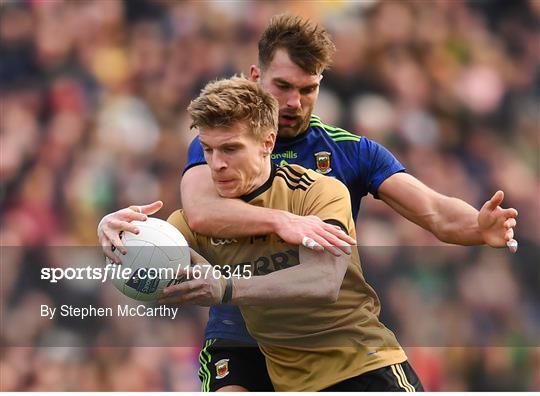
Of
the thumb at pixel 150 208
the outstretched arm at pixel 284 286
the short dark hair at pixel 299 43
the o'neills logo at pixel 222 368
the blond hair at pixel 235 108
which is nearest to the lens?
the outstretched arm at pixel 284 286

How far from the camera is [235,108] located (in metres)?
3.63

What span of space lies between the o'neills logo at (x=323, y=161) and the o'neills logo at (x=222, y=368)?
3.14 feet

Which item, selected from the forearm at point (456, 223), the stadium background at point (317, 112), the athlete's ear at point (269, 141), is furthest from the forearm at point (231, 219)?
the stadium background at point (317, 112)

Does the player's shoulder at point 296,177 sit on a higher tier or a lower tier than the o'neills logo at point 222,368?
higher

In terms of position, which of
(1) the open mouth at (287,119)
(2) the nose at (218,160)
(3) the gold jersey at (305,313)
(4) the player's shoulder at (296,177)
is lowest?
(3) the gold jersey at (305,313)

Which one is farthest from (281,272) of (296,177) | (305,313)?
(296,177)

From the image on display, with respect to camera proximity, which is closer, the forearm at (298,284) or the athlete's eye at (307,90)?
the forearm at (298,284)

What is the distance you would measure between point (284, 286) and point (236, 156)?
0.54 m

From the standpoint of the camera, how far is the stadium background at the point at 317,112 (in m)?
6.18

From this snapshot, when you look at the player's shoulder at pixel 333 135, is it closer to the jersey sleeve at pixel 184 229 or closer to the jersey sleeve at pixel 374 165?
the jersey sleeve at pixel 374 165

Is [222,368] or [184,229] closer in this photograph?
[184,229]

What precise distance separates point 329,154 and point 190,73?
3824 mm

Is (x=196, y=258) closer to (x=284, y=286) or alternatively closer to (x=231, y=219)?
(x=231, y=219)

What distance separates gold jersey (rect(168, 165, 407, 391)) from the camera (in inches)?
145
